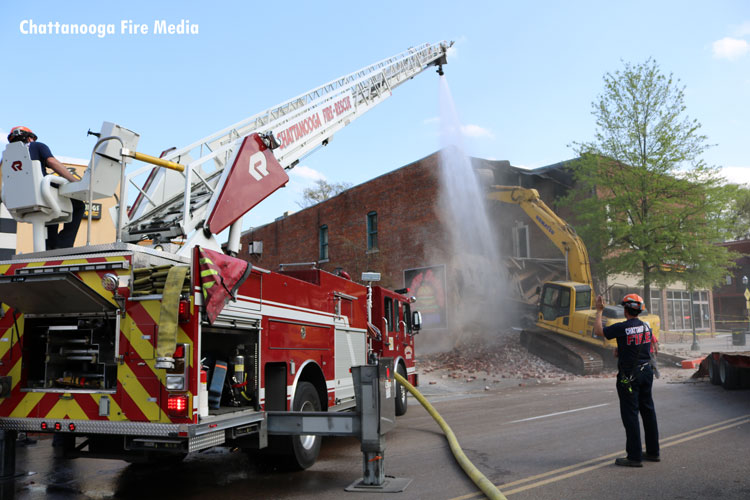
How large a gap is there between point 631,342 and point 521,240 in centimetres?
2223

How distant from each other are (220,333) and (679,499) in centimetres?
454

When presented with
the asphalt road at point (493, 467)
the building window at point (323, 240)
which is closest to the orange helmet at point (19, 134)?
the asphalt road at point (493, 467)

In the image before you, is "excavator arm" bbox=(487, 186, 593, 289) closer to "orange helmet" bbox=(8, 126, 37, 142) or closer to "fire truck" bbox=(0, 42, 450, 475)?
"fire truck" bbox=(0, 42, 450, 475)

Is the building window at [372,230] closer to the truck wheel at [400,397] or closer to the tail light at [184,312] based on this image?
the truck wheel at [400,397]

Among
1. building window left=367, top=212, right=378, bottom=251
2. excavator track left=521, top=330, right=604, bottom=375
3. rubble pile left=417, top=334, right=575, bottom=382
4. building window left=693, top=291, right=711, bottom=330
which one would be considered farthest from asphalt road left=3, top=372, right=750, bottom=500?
building window left=693, top=291, right=711, bottom=330

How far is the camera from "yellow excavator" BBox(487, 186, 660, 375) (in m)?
19.8

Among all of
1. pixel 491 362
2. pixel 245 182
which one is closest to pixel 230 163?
pixel 245 182

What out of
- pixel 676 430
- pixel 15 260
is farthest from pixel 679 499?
pixel 15 260

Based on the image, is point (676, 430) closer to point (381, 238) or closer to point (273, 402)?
point (273, 402)

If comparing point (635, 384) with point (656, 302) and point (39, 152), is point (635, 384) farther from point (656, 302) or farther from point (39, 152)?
point (656, 302)

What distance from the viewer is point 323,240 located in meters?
32.9

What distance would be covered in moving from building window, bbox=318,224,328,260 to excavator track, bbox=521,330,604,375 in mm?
13718

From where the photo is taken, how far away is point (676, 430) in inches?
353

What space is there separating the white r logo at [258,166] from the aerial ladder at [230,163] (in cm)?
1
